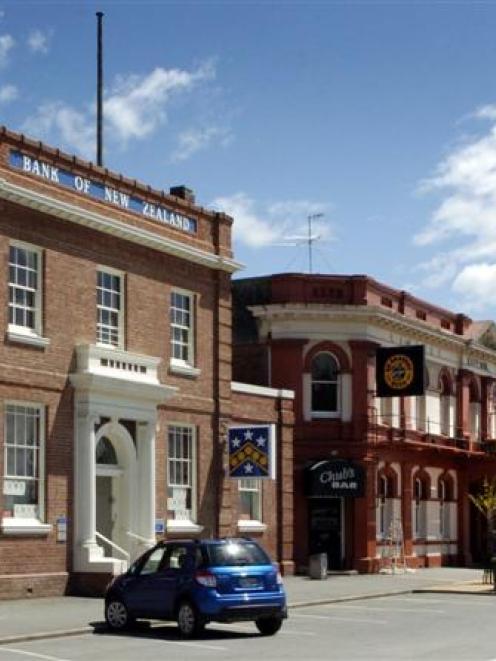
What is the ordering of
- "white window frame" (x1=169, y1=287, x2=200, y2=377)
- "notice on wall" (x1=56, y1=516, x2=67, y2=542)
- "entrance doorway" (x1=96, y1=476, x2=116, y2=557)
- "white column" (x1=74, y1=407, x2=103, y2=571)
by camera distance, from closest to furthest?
"notice on wall" (x1=56, y1=516, x2=67, y2=542), "white column" (x1=74, y1=407, x2=103, y2=571), "entrance doorway" (x1=96, y1=476, x2=116, y2=557), "white window frame" (x1=169, y1=287, x2=200, y2=377)

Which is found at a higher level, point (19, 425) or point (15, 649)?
point (19, 425)

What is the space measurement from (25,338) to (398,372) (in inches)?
649

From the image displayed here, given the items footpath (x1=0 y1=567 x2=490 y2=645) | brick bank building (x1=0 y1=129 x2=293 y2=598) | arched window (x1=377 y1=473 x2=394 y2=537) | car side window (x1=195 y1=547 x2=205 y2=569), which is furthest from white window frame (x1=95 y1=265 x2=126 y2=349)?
arched window (x1=377 y1=473 x2=394 y2=537)

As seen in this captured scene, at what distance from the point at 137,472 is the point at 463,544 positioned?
2149cm

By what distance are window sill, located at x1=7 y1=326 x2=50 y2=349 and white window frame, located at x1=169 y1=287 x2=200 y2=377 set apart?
15.5 feet

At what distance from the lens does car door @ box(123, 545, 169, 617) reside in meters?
19.7

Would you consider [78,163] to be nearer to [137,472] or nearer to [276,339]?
[137,472]

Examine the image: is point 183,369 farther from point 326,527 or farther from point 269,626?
point 269,626

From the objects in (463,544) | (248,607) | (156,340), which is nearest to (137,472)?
(156,340)

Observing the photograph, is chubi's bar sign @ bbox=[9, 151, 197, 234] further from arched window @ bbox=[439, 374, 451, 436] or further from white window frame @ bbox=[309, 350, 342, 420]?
arched window @ bbox=[439, 374, 451, 436]

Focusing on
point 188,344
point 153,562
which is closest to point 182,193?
point 188,344

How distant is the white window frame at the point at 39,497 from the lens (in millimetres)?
25984

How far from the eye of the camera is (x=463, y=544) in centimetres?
4784

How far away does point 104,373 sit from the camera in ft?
92.4
